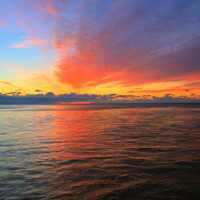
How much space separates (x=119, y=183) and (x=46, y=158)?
7.82 meters

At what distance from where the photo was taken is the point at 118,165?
51.1ft

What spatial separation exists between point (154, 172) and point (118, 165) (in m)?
2.78

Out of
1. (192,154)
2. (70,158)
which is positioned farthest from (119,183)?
(192,154)

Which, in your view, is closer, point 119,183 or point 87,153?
point 119,183

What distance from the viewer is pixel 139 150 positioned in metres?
20.4

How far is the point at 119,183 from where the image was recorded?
1220 cm

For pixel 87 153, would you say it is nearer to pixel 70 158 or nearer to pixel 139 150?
pixel 70 158

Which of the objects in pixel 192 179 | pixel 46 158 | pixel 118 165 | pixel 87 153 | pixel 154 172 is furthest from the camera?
pixel 87 153

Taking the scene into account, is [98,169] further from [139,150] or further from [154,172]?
[139,150]

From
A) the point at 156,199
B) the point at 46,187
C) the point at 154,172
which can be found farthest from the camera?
the point at 154,172

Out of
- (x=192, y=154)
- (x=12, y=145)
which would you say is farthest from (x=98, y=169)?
(x=12, y=145)

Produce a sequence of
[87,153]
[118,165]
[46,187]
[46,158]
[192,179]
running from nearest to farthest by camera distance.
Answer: [46,187] → [192,179] → [118,165] → [46,158] → [87,153]

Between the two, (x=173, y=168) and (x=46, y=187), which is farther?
(x=173, y=168)

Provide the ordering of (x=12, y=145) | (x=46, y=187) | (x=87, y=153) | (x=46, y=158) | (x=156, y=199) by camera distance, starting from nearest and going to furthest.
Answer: (x=156, y=199) → (x=46, y=187) → (x=46, y=158) → (x=87, y=153) → (x=12, y=145)
